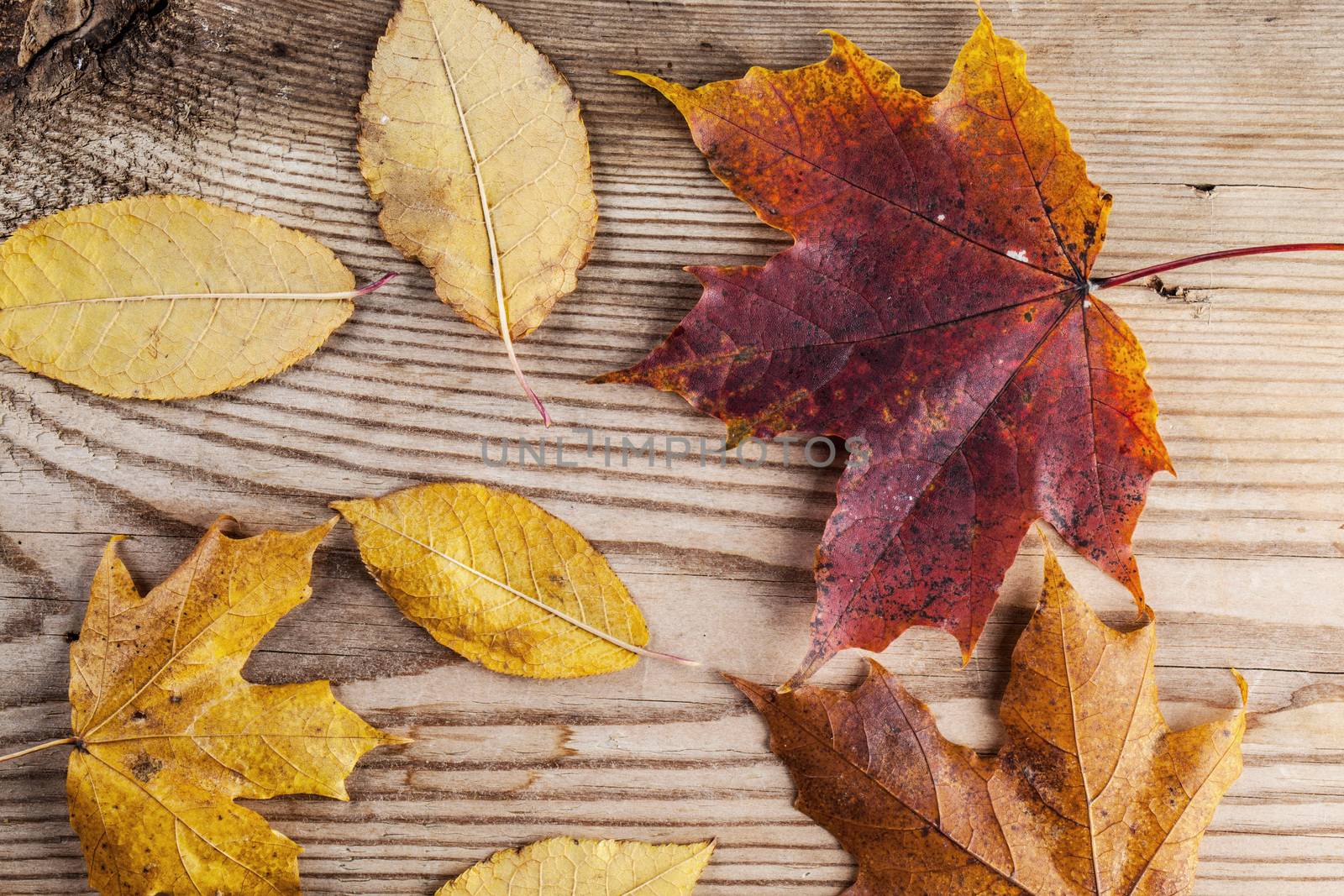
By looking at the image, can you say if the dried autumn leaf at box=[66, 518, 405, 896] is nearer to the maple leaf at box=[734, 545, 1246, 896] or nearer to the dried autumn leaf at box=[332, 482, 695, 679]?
the dried autumn leaf at box=[332, 482, 695, 679]

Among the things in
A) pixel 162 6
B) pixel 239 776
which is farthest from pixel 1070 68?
pixel 239 776

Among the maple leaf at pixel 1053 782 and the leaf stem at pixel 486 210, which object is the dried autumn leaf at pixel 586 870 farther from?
the leaf stem at pixel 486 210

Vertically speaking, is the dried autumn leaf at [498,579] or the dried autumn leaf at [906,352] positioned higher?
the dried autumn leaf at [906,352]

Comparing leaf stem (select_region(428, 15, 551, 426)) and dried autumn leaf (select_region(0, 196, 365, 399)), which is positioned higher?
leaf stem (select_region(428, 15, 551, 426))

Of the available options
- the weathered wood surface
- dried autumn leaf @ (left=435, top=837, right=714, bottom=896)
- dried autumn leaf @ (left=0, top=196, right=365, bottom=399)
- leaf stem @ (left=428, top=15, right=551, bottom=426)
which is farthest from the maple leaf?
dried autumn leaf @ (left=0, top=196, right=365, bottom=399)

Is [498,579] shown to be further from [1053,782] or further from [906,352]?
[1053,782]

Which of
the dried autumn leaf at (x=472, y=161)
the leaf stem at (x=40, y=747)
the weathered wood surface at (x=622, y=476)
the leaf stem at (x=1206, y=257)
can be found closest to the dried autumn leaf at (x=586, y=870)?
the weathered wood surface at (x=622, y=476)

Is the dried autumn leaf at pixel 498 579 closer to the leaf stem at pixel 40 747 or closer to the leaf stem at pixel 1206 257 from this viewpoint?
the leaf stem at pixel 40 747

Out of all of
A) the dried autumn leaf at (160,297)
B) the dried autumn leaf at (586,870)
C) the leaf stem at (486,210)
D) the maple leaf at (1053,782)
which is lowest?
the dried autumn leaf at (586,870)
